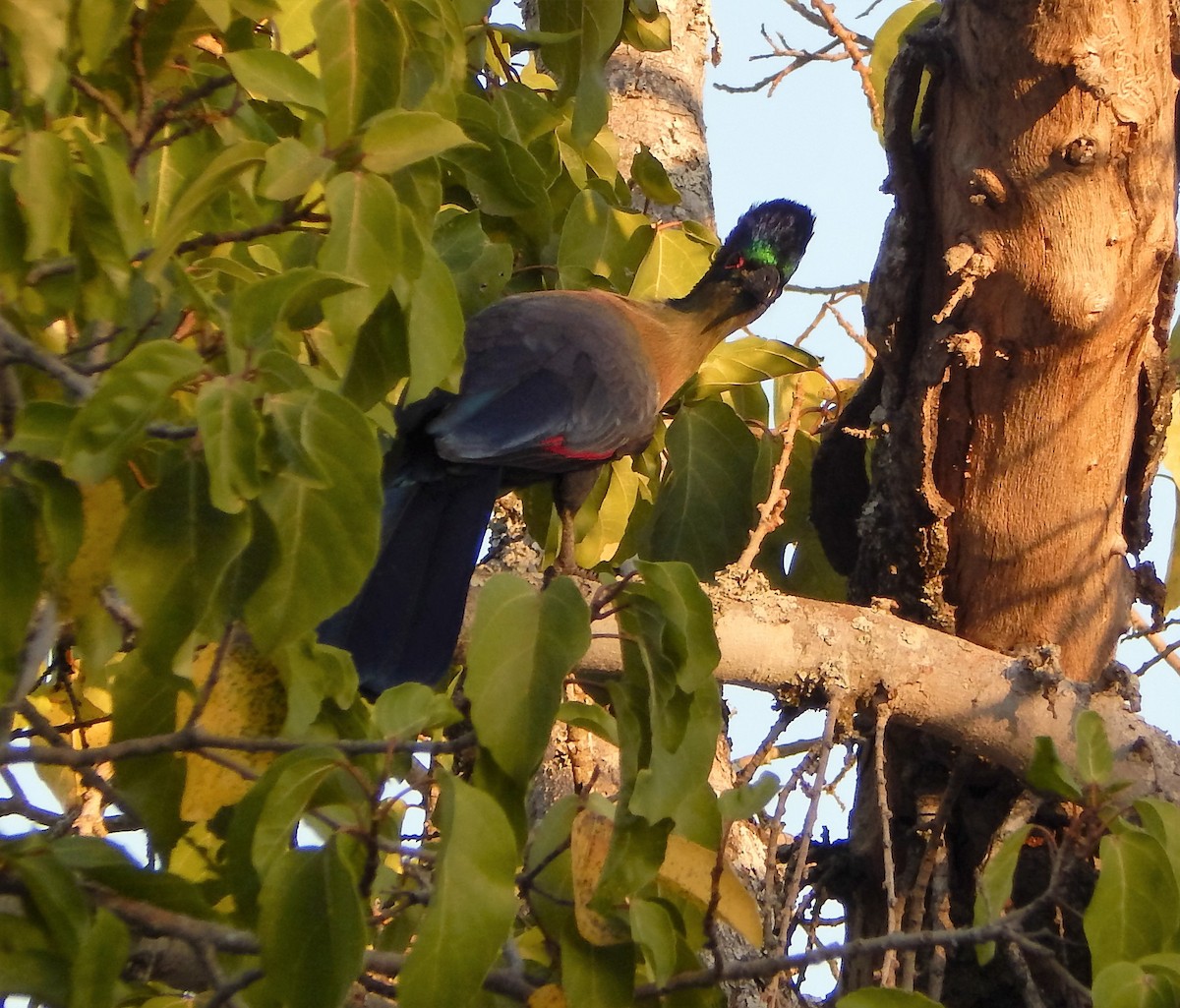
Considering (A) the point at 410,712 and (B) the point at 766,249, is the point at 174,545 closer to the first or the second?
(A) the point at 410,712

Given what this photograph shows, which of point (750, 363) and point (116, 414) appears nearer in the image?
point (116, 414)

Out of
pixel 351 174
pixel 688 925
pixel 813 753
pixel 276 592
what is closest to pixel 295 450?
pixel 276 592

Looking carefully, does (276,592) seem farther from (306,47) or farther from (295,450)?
(306,47)

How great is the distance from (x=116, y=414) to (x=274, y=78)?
390 millimetres

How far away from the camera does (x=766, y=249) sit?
3498 mm

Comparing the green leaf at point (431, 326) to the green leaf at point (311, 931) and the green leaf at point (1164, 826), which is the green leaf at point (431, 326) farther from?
the green leaf at point (1164, 826)

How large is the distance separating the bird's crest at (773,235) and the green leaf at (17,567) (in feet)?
8.91

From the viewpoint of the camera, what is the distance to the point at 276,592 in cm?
101

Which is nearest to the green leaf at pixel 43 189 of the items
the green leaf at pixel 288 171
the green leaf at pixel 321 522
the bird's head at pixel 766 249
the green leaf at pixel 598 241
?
the green leaf at pixel 288 171

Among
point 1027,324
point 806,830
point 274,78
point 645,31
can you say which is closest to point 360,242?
point 274,78

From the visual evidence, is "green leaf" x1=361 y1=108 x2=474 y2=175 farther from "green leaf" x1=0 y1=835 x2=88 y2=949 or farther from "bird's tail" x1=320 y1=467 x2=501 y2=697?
"bird's tail" x1=320 y1=467 x2=501 y2=697

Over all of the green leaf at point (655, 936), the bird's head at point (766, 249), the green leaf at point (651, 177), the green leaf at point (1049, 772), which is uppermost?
the bird's head at point (766, 249)

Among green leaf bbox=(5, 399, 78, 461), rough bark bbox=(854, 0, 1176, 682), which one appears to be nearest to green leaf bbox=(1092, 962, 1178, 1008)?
green leaf bbox=(5, 399, 78, 461)

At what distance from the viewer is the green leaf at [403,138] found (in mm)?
1061
